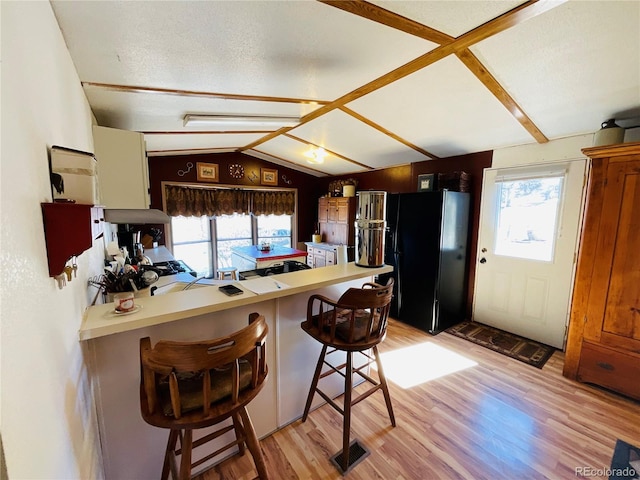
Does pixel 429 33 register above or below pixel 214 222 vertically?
above

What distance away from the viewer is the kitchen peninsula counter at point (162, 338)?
1204 millimetres

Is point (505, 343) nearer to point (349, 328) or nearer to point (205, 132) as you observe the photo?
point (349, 328)

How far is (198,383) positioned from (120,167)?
1713 mm

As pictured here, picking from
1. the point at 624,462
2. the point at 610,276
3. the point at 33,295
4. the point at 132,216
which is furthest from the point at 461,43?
the point at 624,462

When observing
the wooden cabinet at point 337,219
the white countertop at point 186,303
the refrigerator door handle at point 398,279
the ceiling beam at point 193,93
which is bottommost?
the refrigerator door handle at point 398,279

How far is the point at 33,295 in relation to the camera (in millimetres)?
664

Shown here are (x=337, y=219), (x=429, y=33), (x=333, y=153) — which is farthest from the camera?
(x=337, y=219)

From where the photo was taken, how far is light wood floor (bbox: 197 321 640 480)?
5.13ft

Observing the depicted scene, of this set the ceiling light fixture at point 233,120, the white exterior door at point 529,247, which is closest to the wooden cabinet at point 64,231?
the ceiling light fixture at point 233,120

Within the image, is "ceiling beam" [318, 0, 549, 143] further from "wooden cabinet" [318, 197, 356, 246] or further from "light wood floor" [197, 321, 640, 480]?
"wooden cabinet" [318, 197, 356, 246]

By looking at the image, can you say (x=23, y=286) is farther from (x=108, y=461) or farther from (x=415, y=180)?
(x=415, y=180)

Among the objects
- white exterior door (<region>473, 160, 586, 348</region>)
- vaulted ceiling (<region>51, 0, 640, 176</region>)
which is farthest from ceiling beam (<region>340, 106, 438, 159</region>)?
white exterior door (<region>473, 160, 586, 348</region>)

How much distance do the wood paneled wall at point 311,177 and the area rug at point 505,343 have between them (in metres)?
0.33

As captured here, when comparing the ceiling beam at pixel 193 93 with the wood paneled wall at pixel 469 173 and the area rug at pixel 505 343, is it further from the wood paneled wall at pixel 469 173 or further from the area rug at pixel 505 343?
the area rug at pixel 505 343
